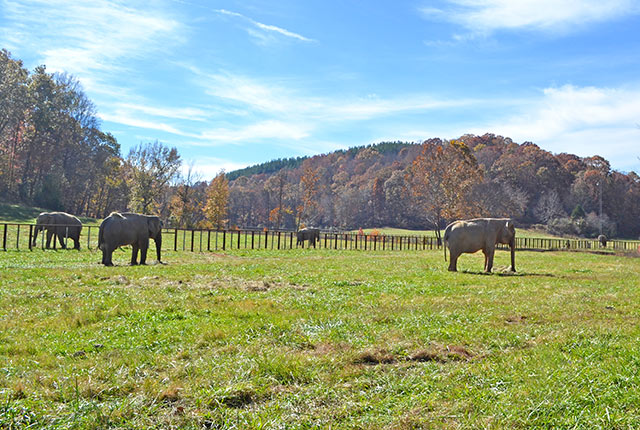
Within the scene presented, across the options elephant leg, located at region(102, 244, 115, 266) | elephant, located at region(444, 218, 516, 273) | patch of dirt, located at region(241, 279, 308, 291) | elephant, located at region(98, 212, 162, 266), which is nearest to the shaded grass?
elephant, located at region(98, 212, 162, 266)

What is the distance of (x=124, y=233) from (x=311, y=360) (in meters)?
15.5

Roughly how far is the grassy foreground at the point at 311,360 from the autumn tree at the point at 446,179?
43339 mm

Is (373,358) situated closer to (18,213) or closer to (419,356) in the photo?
(419,356)

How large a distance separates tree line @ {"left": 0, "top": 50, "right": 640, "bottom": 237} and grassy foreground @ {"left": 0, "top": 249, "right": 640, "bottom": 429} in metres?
45.5

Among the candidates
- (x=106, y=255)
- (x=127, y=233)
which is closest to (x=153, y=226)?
(x=127, y=233)

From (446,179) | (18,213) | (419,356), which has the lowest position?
(419,356)

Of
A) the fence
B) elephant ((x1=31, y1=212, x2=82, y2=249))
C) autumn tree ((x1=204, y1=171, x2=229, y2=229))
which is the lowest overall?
the fence

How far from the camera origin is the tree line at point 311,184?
187 ft

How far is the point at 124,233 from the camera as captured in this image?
62.8 ft

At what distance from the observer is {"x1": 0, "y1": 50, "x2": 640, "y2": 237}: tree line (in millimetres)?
57000

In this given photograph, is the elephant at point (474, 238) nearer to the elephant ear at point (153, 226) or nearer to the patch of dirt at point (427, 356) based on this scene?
the elephant ear at point (153, 226)

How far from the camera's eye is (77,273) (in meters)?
14.4

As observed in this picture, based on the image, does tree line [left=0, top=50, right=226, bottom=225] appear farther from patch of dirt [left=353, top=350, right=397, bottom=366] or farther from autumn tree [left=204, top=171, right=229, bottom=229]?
patch of dirt [left=353, top=350, right=397, bottom=366]

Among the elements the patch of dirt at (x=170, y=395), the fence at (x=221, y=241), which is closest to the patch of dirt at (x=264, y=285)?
the patch of dirt at (x=170, y=395)
